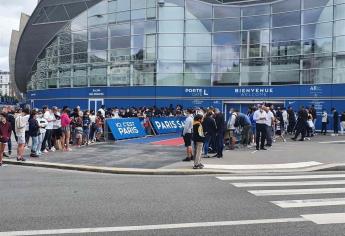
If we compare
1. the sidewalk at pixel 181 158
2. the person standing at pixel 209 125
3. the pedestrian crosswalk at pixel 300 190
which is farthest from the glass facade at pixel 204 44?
the pedestrian crosswalk at pixel 300 190

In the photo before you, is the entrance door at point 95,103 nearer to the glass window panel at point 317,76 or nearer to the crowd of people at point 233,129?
the glass window panel at point 317,76

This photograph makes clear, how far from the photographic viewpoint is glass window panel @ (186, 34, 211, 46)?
141 feet

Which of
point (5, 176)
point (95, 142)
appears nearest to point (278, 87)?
point (95, 142)

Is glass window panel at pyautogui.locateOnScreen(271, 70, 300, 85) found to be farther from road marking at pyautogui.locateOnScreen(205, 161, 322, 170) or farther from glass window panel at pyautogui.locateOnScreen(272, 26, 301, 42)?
road marking at pyautogui.locateOnScreen(205, 161, 322, 170)

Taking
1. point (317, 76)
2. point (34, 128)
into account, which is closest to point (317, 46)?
point (317, 76)

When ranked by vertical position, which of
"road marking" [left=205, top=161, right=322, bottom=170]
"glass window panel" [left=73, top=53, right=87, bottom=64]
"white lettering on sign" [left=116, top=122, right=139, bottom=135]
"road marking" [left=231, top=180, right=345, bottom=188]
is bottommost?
"road marking" [left=205, top=161, right=322, bottom=170]

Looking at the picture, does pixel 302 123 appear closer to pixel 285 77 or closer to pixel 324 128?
pixel 324 128

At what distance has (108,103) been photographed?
45.3 meters

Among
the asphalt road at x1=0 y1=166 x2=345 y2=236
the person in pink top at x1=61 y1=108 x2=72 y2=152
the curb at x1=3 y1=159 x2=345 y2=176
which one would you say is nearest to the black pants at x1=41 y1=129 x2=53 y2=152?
the person in pink top at x1=61 y1=108 x2=72 y2=152

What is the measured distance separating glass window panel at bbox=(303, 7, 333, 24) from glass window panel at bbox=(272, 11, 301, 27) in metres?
0.59

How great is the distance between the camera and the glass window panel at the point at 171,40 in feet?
141

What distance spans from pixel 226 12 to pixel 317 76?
405 inches

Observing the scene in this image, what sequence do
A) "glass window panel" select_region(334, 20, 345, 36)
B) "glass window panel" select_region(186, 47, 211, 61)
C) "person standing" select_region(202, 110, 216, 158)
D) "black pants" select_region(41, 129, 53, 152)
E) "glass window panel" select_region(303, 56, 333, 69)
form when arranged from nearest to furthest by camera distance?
"person standing" select_region(202, 110, 216, 158), "black pants" select_region(41, 129, 53, 152), "glass window panel" select_region(334, 20, 345, 36), "glass window panel" select_region(303, 56, 333, 69), "glass window panel" select_region(186, 47, 211, 61)

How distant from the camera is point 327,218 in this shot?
319 inches
